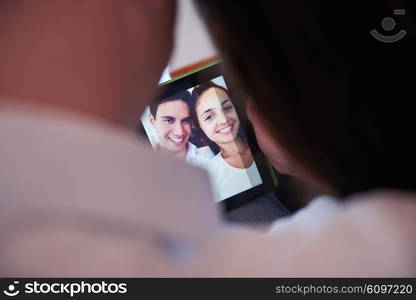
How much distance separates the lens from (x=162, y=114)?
2.06ft

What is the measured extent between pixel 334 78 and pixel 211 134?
31cm

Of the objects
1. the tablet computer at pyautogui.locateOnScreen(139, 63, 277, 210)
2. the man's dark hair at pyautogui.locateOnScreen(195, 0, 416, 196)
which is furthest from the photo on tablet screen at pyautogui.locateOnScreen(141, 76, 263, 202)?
the man's dark hair at pyautogui.locateOnScreen(195, 0, 416, 196)

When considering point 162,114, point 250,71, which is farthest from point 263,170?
point 250,71

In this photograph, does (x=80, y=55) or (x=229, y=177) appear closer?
(x=80, y=55)

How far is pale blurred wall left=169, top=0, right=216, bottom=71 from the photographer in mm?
690

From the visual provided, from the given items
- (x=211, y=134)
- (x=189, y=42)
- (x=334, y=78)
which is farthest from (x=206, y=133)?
(x=334, y=78)

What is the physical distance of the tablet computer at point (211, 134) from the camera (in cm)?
62

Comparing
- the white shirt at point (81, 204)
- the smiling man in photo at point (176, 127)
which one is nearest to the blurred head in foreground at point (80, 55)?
the white shirt at point (81, 204)

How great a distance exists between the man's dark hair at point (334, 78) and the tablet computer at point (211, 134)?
0.94ft

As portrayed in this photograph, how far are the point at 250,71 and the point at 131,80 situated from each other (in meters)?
0.08

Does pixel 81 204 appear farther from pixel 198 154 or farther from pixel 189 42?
pixel 189 42

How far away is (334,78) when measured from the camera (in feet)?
1.05

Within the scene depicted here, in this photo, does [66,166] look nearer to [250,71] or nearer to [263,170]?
[250,71]

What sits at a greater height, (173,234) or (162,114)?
(162,114)
